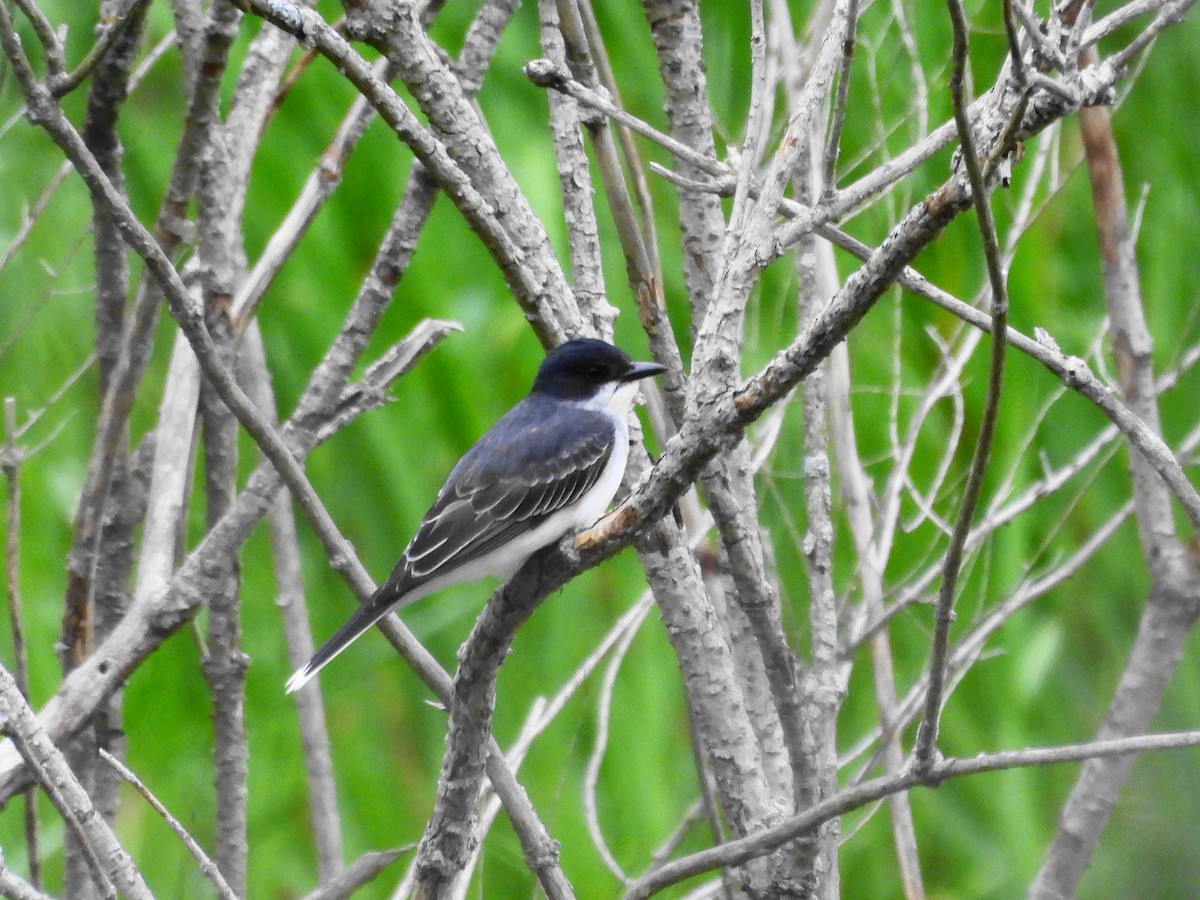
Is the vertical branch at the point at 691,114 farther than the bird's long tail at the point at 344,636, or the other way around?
the bird's long tail at the point at 344,636

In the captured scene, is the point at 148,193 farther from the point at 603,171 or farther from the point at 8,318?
the point at 603,171

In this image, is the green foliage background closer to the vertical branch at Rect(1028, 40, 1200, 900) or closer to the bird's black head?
the bird's black head

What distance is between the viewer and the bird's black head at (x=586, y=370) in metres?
3.12

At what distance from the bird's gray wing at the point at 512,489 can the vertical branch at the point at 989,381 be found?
1.59 metres

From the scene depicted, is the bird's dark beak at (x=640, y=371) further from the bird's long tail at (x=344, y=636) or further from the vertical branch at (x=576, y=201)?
the bird's long tail at (x=344, y=636)

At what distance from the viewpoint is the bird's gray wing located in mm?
3281

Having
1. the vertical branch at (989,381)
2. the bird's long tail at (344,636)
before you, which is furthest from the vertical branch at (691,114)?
the vertical branch at (989,381)

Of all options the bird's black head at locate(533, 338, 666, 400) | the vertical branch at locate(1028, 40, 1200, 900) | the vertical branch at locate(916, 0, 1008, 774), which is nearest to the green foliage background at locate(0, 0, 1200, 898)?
the bird's black head at locate(533, 338, 666, 400)

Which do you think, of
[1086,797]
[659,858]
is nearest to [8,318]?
[659,858]

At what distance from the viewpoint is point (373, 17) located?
2307 mm

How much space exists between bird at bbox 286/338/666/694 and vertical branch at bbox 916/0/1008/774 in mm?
1389

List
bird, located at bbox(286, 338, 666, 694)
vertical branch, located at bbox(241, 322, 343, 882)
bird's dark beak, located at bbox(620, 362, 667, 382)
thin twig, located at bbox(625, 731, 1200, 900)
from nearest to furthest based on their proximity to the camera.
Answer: thin twig, located at bbox(625, 731, 1200, 900) → bird's dark beak, located at bbox(620, 362, 667, 382) → bird, located at bbox(286, 338, 666, 694) → vertical branch, located at bbox(241, 322, 343, 882)

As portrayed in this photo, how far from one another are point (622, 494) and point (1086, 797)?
1.17m

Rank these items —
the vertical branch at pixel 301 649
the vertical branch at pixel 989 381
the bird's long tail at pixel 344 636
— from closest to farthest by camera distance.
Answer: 1. the vertical branch at pixel 989 381
2. the bird's long tail at pixel 344 636
3. the vertical branch at pixel 301 649
